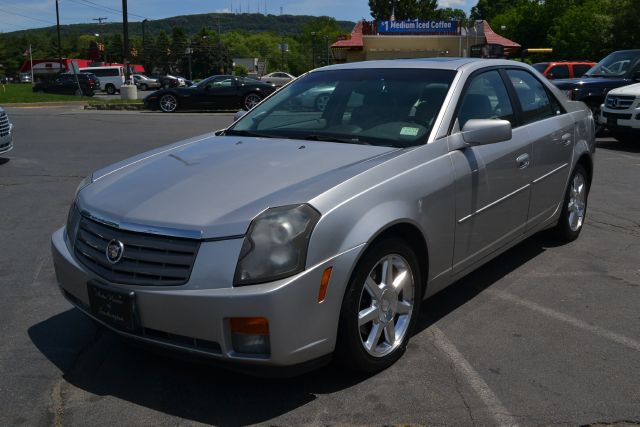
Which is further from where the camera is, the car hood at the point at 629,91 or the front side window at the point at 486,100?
the car hood at the point at 629,91

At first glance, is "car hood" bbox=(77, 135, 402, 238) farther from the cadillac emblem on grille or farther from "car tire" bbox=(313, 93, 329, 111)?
"car tire" bbox=(313, 93, 329, 111)

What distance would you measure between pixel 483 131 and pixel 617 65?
41.3 feet

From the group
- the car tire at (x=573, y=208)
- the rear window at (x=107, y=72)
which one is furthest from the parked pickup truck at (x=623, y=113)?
the rear window at (x=107, y=72)

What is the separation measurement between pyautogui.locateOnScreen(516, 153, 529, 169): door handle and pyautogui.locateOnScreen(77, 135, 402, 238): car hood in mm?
1227

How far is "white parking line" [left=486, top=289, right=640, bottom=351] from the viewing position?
157 inches

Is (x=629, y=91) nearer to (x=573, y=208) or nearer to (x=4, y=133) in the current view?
(x=573, y=208)

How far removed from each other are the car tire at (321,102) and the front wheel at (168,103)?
20.2 metres

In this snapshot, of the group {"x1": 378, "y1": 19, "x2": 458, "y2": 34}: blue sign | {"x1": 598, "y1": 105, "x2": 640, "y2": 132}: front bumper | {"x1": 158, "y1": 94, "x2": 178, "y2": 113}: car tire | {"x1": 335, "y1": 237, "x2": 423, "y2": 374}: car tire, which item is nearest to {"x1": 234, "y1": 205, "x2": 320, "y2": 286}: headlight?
A: {"x1": 335, "y1": 237, "x2": 423, "y2": 374}: car tire

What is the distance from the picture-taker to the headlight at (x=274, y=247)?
2.96m

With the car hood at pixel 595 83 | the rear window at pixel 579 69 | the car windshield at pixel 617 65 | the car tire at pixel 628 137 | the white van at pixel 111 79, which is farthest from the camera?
the white van at pixel 111 79

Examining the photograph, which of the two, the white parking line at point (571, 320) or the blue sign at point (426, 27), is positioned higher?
the blue sign at point (426, 27)

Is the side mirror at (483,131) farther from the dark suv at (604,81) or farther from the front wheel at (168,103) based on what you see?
the front wheel at (168,103)

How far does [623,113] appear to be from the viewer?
12609mm

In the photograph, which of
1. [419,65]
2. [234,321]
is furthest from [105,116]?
[234,321]
